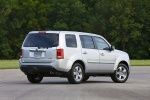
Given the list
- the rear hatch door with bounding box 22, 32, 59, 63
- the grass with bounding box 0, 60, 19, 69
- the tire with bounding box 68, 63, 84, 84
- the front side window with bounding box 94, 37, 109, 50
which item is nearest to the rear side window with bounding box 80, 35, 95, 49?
the front side window with bounding box 94, 37, 109, 50

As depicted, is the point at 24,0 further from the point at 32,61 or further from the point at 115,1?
the point at 32,61

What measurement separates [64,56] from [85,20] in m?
79.9

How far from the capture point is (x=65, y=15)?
9381 cm

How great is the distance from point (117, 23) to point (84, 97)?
259 ft

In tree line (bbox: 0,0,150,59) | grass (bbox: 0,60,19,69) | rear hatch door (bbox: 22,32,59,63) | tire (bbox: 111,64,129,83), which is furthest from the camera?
tree line (bbox: 0,0,150,59)

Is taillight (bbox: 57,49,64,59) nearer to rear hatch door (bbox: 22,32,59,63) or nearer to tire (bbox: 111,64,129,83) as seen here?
rear hatch door (bbox: 22,32,59,63)

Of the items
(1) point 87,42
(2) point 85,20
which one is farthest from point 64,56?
(2) point 85,20

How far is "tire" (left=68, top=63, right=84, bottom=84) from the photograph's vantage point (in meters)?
18.1

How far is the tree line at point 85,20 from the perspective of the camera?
88188mm

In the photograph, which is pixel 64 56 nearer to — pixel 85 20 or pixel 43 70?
pixel 43 70

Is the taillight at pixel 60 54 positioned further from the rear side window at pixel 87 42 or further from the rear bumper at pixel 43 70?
the rear side window at pixel 87 42

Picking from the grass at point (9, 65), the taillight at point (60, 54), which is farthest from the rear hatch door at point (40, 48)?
the grass at point (9, 65)

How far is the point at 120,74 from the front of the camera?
20281 mm

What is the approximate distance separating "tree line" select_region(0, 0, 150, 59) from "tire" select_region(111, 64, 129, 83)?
216ft
